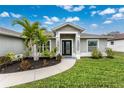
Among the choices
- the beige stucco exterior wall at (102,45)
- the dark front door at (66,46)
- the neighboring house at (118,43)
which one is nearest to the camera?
the dark front door at (66,46)

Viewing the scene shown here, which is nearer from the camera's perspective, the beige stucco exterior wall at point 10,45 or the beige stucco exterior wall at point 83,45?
the beige stucco exterior wall at point 10,45

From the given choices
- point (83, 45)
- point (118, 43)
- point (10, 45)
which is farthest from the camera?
point (118, 43)

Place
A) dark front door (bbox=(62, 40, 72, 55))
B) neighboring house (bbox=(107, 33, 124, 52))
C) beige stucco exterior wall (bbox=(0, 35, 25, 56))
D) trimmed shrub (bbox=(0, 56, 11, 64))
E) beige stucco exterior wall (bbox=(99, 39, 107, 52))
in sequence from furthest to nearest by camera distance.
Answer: neighboring house (bbox=(107, 33, 124, 52)) < beige stucco exterior wall (bbox=(99, 39, 107, 52)) < dark front door (bbox=(62, 40, 72, 55)) < beige stucco exterior wall (bbox=(0, 35, 25, 56)) < trimmed shrub (bbox=(0, 56, 11, 64))

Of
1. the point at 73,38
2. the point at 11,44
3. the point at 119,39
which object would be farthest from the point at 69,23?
the point at 119,39

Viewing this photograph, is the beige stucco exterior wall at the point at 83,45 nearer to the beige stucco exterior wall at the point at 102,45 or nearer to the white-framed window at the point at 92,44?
the white-framed window at the point at 92,44

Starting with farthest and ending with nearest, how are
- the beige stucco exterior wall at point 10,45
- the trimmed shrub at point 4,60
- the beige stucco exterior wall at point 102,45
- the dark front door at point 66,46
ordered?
the beige stucco exterior wall at point 102,45, the dark front door at point 66,46, the beige stucco exterior wall at point 10,45, the trimmed shrub at point 4,60

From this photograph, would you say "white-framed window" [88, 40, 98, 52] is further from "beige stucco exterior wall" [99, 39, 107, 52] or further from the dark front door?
the dark front door

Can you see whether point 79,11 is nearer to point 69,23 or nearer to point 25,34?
point 69,23

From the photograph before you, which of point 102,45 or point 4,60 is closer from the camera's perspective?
point 4,60

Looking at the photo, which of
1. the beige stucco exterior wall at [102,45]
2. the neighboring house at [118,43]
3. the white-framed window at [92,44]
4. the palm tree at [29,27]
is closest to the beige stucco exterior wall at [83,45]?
the white-framed window at [92,44]

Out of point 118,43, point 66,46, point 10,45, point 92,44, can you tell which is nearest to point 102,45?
→ point 92,44

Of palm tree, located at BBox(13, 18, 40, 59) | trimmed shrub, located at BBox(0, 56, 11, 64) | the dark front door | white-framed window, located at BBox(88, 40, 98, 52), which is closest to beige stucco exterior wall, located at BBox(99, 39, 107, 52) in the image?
white-framed window, located at BBox(88, 40, 98, 52)

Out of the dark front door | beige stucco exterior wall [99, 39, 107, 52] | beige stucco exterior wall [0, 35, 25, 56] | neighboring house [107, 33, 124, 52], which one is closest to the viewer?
beige stucco exterior wall [0, 35, 25, 56]

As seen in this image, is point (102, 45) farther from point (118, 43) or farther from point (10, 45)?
point (118, 43)
